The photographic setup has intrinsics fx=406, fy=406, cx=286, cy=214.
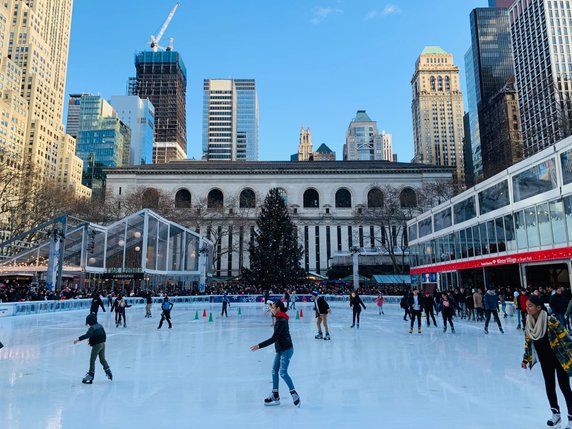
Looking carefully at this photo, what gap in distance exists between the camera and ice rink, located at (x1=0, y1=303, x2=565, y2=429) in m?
5.06

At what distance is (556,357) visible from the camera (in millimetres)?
4648

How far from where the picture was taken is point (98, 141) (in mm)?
152125

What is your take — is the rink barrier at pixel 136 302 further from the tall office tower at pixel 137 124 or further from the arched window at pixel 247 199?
the tall office tower at pixel 137 124

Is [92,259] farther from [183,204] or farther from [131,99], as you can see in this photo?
[131,99]

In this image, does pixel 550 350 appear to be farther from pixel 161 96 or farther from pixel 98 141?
pixel 161 96

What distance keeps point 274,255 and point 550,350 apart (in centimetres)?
3275

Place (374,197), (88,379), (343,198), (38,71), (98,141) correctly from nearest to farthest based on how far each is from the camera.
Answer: (88,379) < (374,197) < (343,198) < (38,71) < (98,141)

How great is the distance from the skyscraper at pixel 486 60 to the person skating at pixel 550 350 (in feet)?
444

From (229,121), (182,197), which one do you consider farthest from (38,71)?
(229,121)

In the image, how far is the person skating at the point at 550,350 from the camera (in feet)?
15.0

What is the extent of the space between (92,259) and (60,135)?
107 meters

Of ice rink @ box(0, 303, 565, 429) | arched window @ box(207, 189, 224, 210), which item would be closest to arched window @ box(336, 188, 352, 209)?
arched window @ box(207, 189, 224, 210)

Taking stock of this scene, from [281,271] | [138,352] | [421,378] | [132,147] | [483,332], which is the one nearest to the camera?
[421,378]

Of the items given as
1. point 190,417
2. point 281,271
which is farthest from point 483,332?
point 281,271
